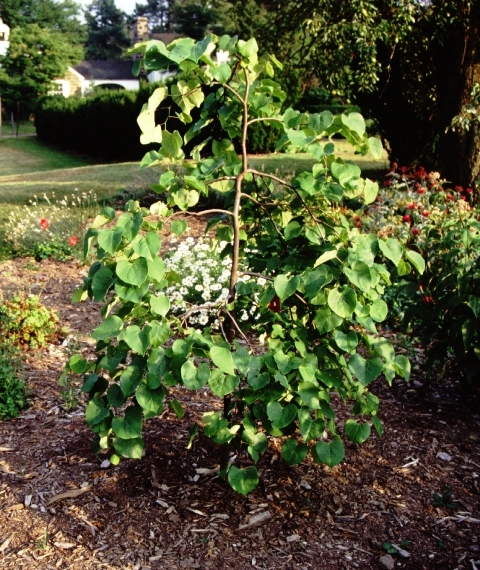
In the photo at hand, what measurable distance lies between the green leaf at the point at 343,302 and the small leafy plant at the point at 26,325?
2611 millimetres

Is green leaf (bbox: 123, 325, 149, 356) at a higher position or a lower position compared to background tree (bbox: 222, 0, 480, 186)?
lower

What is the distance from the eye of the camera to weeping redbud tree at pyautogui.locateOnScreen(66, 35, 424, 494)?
2.10 metres

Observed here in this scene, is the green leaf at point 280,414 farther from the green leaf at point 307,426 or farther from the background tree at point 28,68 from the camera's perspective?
the background tree at point 28,68

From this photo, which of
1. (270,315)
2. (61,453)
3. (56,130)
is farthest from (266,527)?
(56,130)

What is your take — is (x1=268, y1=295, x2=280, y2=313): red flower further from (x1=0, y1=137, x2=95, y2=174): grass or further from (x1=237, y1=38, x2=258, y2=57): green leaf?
(x1=0, y1=137, x2=95, y2=174): grass

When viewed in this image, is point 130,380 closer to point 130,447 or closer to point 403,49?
point 130,447

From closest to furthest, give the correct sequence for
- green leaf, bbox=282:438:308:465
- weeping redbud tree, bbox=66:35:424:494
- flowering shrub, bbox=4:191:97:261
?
weeping redbud tree, bbox=66:35:424:494
green leaf, bbox=282:438:308:465
flowering shrub, bbox=4:191:97:261

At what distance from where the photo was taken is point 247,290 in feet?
7.79

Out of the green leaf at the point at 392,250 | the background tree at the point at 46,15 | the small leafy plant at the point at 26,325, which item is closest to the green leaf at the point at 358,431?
the green leaf at the point at 392,250

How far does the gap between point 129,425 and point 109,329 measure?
35cm

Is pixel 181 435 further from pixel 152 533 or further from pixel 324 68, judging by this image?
pixel 324 68

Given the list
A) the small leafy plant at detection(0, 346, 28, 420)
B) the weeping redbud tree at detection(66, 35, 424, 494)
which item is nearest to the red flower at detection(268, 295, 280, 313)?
the weeping redbud tree at detection(66, 35, 424, 494)

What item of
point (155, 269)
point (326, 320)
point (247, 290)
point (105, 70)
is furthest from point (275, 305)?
point (105, 70)

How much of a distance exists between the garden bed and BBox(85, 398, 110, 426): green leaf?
→ 20.9 inches
